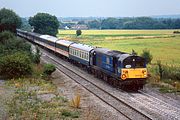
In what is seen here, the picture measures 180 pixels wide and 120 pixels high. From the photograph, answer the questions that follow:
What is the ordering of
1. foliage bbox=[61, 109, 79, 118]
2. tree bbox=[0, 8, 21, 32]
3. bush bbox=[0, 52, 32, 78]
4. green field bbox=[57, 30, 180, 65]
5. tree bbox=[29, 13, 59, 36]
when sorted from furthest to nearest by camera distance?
1. tree bbox=[29, 13, 59, 36]
2. tree bbox=[0, 8, 21, 32]
3. green field bbox=[57, 30, 180, 65]
4. bush bbox=[0, 52, 32, 78]
5. foliage bbox=[61, 109, 79, 118]

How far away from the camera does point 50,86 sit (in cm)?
3083

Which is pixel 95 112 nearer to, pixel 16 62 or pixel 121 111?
pixel 121 111

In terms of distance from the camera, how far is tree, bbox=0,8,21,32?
258 feet

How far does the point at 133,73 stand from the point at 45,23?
83698 mm

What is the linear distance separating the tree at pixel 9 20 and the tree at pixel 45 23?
24.1 m

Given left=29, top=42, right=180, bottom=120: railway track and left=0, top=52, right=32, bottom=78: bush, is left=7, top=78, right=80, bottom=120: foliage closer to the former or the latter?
left=29, top=42, right=180, bottom=120: railway track

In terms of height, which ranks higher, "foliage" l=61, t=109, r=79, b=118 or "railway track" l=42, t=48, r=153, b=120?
"foliage" l=61, t=109, r=79, b=118

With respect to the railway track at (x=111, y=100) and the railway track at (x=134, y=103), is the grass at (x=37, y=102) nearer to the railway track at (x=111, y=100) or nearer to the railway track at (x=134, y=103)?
the railway track at (x=111, y=100)

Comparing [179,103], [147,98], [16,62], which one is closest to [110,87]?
[147,98]

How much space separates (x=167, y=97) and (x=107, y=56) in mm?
7159

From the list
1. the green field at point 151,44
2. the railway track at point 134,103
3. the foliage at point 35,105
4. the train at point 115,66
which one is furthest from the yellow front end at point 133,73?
the green field at point 151,44

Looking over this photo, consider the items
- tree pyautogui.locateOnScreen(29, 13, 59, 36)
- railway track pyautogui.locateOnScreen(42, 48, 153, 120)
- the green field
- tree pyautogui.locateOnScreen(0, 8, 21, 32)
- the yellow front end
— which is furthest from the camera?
tree pyautogui.locateOnScreen(29, 13, 59, 36)

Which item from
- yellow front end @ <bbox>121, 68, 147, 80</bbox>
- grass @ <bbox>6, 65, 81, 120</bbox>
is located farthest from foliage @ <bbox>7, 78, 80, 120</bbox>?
yellow front end @ <bbox>121, 68, 147, 80</bbox>

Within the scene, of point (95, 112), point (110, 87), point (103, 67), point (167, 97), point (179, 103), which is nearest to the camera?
point (95, 112)
